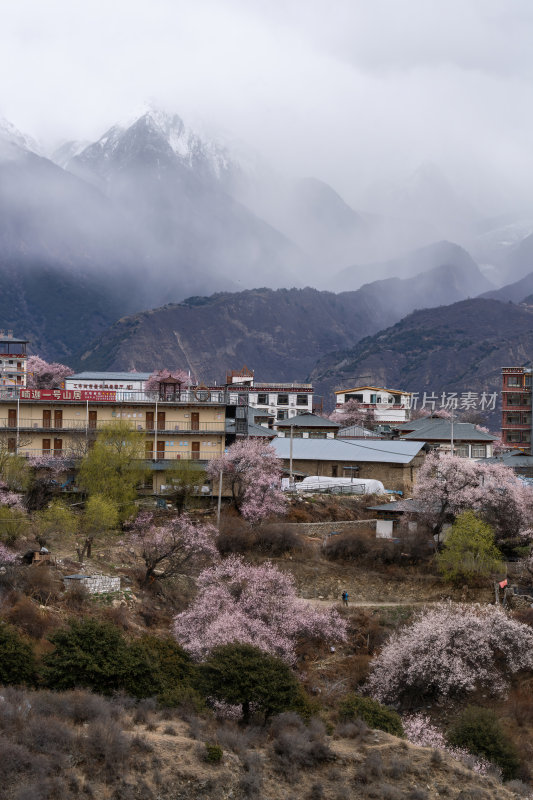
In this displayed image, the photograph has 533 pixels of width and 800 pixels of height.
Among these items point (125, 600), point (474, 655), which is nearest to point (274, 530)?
point (125, 600)

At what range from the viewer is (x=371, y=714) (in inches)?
1131

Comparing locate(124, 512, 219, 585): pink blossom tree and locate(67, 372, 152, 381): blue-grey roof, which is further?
locate(67, 372, 152, 381): blue-grey roof

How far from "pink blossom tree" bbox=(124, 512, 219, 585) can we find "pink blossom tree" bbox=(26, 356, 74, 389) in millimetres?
86181

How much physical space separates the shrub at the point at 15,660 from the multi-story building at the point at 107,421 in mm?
34339

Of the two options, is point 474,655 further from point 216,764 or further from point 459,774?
point 216,764

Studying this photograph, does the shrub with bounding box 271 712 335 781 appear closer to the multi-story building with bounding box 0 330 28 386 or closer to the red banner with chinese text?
the red banner with chinese text

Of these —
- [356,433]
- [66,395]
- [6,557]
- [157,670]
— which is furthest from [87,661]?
[356,433]

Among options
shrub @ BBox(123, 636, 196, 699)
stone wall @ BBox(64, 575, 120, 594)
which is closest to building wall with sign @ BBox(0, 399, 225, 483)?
stone wall @ BBox(64, 575, 120, 594)

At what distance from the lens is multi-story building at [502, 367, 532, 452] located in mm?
107438

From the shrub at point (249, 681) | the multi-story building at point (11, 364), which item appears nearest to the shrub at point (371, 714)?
the shrub at point (249, 681)

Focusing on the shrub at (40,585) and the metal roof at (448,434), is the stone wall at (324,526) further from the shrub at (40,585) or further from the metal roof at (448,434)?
the metal roof at (448,434)

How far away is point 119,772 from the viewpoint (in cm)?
2098

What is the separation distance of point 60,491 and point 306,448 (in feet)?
77.5

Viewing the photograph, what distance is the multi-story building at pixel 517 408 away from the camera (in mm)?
107438
